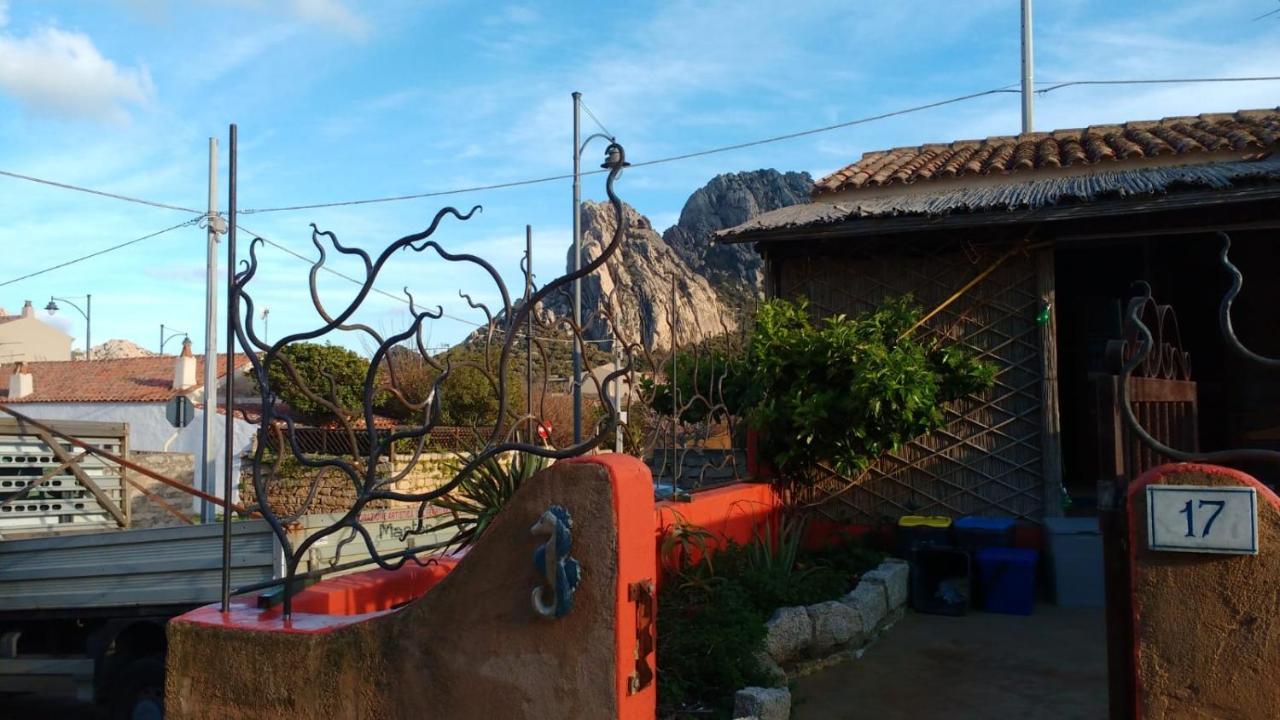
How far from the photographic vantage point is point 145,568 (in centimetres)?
636

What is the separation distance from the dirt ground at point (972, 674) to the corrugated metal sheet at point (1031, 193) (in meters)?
3.80

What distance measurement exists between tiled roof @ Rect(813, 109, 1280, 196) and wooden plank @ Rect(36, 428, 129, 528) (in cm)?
817

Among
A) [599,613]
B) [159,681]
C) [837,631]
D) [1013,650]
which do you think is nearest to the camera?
[599,613]

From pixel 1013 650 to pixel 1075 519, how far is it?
247cm

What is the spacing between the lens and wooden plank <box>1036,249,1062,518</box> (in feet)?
30.6

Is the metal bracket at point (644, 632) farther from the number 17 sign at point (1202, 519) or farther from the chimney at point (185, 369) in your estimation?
the chimney at point (185, 369)

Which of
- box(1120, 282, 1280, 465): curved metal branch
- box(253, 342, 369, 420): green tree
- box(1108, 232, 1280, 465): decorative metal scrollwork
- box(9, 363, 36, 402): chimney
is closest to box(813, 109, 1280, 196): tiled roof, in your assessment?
box(1108, 232, 1280, 465): decorative metal scrollwork

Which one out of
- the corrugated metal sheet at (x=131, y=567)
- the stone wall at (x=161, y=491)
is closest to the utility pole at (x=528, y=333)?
the corrugated metal sheet at (x=131, y=567)

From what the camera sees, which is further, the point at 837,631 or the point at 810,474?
the point at 810,474

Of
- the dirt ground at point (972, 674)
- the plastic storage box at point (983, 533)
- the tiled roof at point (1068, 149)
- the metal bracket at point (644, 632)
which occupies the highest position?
the tiled roof at point (1068, 149)

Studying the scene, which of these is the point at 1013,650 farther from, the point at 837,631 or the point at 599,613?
the point at 599,613

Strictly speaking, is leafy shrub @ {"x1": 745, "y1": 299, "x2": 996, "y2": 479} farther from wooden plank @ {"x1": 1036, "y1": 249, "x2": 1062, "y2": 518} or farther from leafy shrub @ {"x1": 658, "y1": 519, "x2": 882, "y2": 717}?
leafy shrub @ {"x1": 658, "y1": 519, "x2": 882, "y2": 717}

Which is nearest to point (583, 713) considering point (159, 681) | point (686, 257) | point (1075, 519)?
point (159, 681)

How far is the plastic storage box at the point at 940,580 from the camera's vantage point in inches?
330
